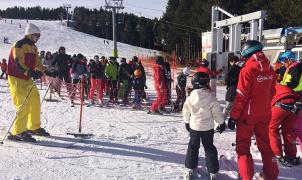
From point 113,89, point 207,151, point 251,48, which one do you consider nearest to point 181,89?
point 113,89

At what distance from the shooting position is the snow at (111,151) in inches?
217

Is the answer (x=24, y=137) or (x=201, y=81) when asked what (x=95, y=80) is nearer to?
(x=24, y=137)

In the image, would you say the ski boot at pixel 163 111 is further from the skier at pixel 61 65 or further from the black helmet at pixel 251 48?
the black helmet at pixel 251 48

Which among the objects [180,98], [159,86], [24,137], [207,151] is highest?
[159,86]

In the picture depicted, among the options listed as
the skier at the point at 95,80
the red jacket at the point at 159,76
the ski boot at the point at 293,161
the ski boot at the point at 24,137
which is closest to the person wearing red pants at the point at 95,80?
the skier at the point at 95,80

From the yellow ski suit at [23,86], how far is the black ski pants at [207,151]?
335 centimetres

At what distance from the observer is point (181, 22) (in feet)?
161

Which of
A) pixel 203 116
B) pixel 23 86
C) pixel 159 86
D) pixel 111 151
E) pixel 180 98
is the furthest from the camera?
pixel 180 98

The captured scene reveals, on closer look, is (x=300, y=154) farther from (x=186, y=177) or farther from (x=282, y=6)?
(x=282, y=6)

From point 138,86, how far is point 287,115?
6.73m

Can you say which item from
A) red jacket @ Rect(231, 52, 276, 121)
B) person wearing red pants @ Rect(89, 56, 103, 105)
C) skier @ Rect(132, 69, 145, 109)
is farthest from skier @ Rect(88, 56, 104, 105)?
red jacket @ Rect(231, 52, 276, 121)

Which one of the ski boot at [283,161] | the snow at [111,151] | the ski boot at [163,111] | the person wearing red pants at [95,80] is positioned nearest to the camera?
the snow at [111,151]

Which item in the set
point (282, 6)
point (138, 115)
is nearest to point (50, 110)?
point (138, 115)

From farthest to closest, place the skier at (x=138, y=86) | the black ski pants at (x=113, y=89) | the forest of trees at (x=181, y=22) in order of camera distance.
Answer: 1. the forest of trees at (x=181, y=22)
2. the black ski pants at (x=113, y=89)
3. the skier at (x=138, y=86)
